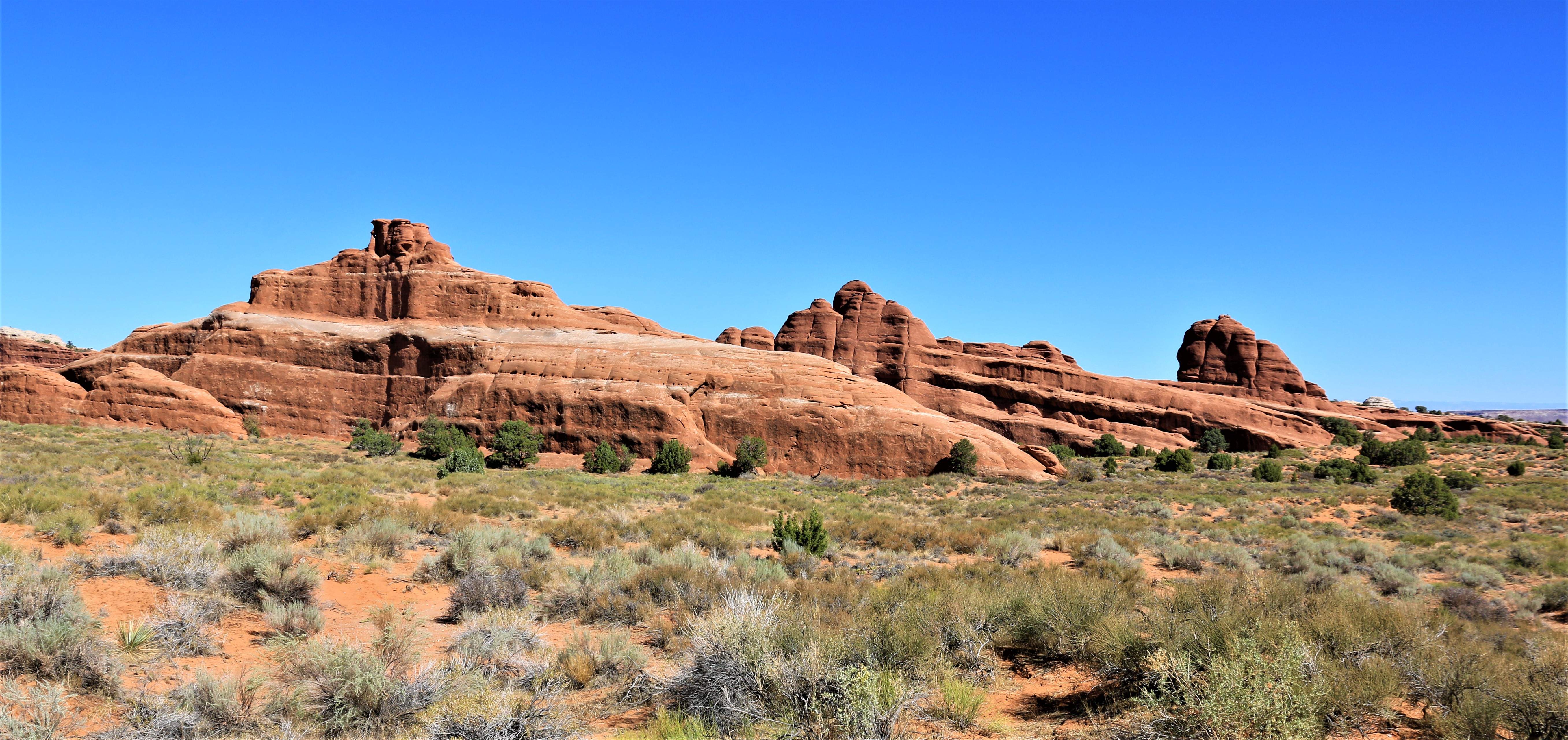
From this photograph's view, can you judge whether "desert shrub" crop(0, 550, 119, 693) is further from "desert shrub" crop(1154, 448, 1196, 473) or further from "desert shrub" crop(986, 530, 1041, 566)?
"desert shrub" crop(1154, 448, 1196, 473)

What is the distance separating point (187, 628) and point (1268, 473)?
125 ft

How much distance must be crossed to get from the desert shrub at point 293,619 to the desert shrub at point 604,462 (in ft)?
77.1

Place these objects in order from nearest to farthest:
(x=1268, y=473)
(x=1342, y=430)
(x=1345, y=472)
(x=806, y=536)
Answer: (x=806, y=536)
(x=1268, y=473)
(x=1345, y=472)
(x=1342, y=430)

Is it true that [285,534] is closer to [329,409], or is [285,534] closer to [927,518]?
[927,518]

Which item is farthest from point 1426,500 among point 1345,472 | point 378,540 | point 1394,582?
point 378,540

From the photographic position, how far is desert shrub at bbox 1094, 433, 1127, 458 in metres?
51.7

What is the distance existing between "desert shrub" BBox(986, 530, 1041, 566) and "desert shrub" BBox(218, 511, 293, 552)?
38.3ft

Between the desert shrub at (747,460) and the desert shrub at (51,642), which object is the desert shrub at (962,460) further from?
the desert shrub at (51,642)

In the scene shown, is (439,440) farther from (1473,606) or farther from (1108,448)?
(1108,448)

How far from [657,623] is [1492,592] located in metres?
14.9

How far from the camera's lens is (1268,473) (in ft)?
111

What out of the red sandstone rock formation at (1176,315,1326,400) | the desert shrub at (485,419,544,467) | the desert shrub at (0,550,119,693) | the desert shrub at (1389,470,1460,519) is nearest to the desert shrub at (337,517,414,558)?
the desert shrub at (0,550,119,693)

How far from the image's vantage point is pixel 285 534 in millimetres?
11750

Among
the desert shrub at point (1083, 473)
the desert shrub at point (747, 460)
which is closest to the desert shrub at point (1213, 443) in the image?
the desert shrub at point (1083, 473)
